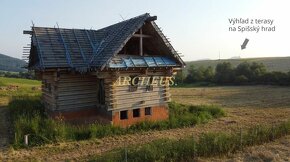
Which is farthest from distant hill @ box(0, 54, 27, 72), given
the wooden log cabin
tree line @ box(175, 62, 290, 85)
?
the wooden log cabin

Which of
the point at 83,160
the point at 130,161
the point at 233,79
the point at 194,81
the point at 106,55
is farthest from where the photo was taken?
the point at 194,81

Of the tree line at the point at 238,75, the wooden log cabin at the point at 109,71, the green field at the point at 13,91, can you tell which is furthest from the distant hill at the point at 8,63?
the wooden log cabin at the point at 109,71

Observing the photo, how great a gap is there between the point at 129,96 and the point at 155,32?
3.55 meters

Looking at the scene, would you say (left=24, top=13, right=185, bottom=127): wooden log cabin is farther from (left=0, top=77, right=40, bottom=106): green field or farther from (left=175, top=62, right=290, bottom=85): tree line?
(left=175, top=62, right=290, bottom=85): tree line

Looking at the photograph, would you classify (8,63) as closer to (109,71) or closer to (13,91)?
(13,91)

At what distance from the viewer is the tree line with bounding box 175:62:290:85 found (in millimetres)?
51375

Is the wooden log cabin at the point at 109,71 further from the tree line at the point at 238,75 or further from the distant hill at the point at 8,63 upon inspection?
the distant hill at the point at 8,63

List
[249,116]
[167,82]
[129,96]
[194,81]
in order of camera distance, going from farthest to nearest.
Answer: [194,81] → [249,116] → [167,82] → [129,96]

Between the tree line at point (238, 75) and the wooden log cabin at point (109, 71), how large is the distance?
36.7m

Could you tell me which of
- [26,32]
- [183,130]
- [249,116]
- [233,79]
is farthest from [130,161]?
[233,79]

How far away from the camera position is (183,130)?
16.2 m

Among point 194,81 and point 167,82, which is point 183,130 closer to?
point 167,82

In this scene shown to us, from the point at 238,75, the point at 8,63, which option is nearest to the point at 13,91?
the point at 238,75

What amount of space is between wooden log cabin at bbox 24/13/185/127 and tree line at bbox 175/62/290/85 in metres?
36.7
